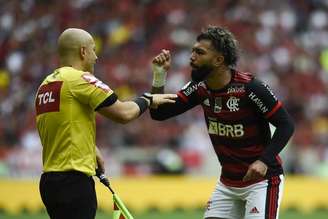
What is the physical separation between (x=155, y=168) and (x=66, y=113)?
1096cm

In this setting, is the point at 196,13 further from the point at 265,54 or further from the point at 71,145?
the point at 71,145

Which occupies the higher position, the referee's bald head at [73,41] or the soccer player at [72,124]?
the referee's bald head at [73,41]

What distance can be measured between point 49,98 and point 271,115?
1915 mm

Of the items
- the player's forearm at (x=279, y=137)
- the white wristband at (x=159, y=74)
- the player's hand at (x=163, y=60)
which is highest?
the player's hand at (x=163, y=60)

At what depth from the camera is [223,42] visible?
299 inches

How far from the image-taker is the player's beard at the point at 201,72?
7.54 metres

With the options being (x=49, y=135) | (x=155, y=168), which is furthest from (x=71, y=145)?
(x=155, y=168)

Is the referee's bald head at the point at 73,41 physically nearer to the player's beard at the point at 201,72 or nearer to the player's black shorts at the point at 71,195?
the player's black shorts at the point at 71,195

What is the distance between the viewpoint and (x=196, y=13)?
2073 cm

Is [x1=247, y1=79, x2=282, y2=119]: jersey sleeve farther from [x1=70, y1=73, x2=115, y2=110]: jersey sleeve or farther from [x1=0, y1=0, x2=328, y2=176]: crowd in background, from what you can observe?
[x1=0, y1=0, x2=328, y2=176]: crowd in background

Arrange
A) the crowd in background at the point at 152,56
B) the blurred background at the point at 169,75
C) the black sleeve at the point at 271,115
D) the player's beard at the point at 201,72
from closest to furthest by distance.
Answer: the black sleeve at the point at 271,115 → the player's beard at the point at 201,72 → the blurred background at the point at 169,75 → the crowd in background at the point at 152,56

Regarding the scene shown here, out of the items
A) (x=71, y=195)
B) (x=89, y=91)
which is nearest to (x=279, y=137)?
(x=89, y=91)

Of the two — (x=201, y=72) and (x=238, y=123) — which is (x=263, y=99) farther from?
(x=201, y=72)

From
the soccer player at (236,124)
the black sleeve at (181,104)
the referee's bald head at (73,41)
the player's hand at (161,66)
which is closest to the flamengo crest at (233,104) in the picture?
the soccer player at (236,124)
